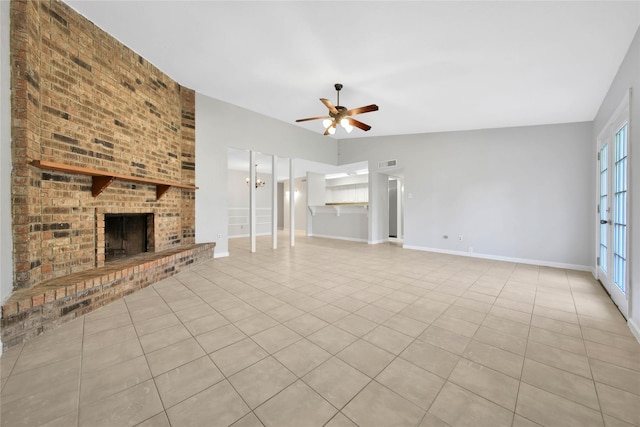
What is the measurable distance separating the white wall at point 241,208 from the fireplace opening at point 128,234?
471 cm

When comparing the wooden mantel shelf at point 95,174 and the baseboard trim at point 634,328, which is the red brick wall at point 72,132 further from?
the baseboard trim at point 634,328

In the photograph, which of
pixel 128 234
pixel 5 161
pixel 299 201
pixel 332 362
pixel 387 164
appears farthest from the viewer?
pixel 299 201

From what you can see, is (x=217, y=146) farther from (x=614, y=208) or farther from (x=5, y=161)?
(x=614, y=208)

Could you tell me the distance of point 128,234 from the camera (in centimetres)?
382

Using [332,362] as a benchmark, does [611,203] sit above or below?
above

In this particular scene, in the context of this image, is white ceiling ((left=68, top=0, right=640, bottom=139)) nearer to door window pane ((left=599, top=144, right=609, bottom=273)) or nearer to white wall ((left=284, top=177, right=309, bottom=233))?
door window pane ((left=599, top=144, right=609, bottom=273))

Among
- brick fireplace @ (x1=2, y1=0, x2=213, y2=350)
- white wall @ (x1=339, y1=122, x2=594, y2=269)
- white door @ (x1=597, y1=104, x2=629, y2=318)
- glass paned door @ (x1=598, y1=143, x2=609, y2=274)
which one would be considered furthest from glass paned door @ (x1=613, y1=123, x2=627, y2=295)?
brick fireplace @ (x1=2, y1=0, x2=213, y2=350)

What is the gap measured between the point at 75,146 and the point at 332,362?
11.3 ft

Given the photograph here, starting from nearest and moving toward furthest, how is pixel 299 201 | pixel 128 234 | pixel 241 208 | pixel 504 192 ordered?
1. pixel 128 234
2. pixel 504 192
3. pixel 241 208
4. pixel 299 201

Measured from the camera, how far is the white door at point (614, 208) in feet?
8.77

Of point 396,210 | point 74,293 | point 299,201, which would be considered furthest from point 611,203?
point 299,201

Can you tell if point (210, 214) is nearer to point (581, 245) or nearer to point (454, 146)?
point (454, 146)

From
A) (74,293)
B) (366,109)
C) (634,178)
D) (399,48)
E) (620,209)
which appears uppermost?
(399,48)

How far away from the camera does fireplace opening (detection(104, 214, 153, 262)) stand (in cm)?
373
